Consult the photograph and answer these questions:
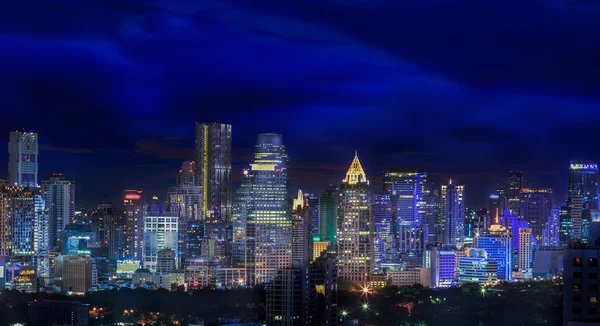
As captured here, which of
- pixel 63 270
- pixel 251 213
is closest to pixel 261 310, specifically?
pixel 63 270

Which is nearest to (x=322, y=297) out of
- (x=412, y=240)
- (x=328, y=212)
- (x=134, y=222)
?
(x=328, y=212)

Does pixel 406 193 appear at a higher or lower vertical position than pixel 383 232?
higher

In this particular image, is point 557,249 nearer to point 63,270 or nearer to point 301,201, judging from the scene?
point 301,201

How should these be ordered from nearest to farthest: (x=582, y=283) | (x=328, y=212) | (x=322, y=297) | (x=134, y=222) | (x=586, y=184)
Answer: (x=582, y=283) → (x=322, y=297) → (x=586, y=184) → (x=328, y=212) → (x=134, y=222)

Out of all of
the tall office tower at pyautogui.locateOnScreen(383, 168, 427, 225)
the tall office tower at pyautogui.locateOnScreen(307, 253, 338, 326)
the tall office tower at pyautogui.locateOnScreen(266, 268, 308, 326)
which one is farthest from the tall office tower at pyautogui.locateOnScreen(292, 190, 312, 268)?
the tall office tower at pyautogui.locateOnScreen(266, 268, 308, 326)

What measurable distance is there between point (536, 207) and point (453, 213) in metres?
2.25

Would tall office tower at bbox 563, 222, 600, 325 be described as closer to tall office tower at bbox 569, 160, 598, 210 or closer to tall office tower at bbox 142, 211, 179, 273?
tall office tower at bbox 569, 160, 598, 210

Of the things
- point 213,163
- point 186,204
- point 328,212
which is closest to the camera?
point 328,212

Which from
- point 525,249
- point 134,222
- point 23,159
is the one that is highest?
point 23,159

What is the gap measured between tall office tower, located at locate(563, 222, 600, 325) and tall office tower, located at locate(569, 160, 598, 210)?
1394cm

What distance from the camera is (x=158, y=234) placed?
2606cm

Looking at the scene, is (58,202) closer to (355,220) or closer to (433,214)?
(355,220)

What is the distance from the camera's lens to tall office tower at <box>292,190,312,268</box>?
23.5 m

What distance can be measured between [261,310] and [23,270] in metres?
9.52
